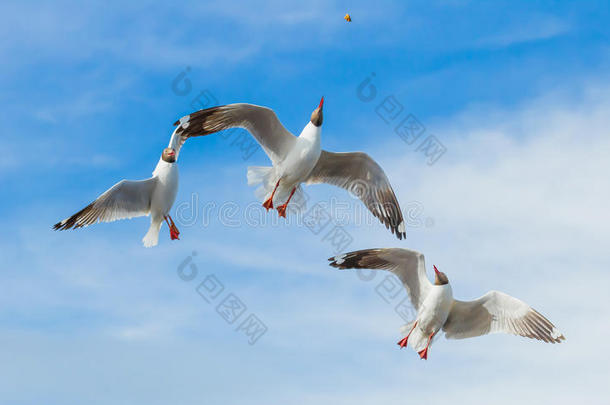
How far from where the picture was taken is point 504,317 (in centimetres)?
1047

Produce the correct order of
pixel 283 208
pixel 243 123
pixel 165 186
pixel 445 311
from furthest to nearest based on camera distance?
1. pixel 283 208
2. pixel 165 186
3. pixel 243 123
4. pixel 445 311

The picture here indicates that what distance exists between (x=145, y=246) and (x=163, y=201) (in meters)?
0.82

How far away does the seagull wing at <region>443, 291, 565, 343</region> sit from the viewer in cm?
1036

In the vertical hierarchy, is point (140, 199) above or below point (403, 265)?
above

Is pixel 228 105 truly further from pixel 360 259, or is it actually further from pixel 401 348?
pixel 401 348

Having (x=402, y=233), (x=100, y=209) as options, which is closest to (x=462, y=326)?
(x=402, y=233)

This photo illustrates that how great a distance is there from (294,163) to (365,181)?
1328 mm

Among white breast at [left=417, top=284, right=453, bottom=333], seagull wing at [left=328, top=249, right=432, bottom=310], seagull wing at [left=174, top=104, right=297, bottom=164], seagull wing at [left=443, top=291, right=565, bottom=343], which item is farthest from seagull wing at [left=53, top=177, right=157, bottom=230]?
seagull wing at [left=443, top=291, right=565, bottom=343]

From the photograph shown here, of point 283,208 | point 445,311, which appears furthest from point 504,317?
point 283,208

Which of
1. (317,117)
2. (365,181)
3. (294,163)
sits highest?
(317,117)

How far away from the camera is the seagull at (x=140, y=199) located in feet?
35.3

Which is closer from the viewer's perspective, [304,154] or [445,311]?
[445,311]

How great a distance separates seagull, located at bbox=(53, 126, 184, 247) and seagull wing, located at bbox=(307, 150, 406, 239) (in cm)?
207

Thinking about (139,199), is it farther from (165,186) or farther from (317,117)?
(317,117)
